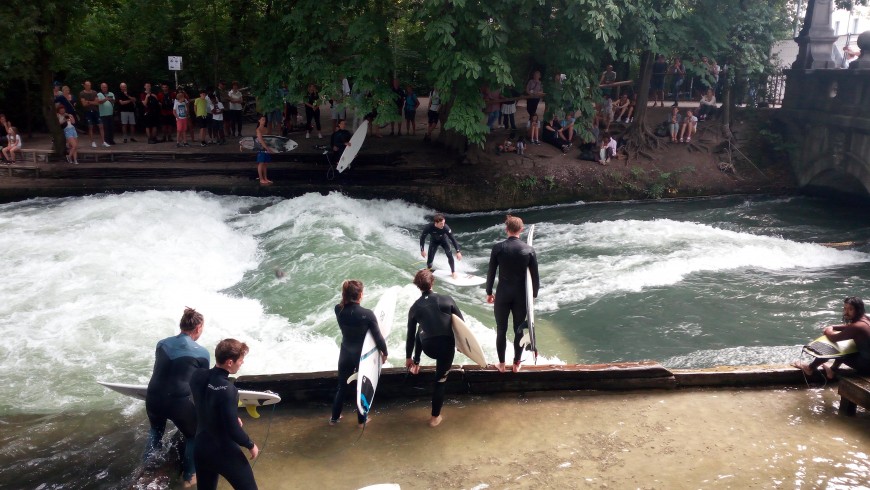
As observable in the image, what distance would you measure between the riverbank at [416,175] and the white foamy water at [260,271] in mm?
790

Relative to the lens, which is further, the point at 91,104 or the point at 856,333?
the point at 91,104

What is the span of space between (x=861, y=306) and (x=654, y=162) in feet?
47.4

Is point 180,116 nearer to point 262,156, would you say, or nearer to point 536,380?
point 262,156

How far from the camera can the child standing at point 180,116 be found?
793 inches

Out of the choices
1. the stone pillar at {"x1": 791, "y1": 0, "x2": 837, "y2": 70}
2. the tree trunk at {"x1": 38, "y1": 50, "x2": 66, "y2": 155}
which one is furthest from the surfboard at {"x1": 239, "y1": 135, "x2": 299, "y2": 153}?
the stone pillar at {"x1": 791, "y1": 0, "x2": 837, "y2": 70}

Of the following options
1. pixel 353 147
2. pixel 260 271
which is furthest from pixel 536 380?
pixel 353 147

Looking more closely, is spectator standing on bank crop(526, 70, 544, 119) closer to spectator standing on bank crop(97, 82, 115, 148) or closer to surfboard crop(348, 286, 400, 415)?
spectator standing on bank crop(97, 82, 115, 148)

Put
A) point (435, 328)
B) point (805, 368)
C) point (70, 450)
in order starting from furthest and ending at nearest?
point (805, 368)
point (70, 450)
point (435, 328)

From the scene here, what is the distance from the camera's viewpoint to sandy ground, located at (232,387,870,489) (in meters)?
6.24

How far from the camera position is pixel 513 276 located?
7473 millimetres

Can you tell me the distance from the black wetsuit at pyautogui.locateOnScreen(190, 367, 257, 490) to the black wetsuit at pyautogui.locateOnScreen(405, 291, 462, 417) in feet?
7.11

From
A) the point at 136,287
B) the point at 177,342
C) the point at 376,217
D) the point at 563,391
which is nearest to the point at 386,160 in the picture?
the point at 376,217

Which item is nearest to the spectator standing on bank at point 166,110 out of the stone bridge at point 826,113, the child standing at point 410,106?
the child standing at point 410,106

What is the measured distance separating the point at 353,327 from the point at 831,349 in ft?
17.0
